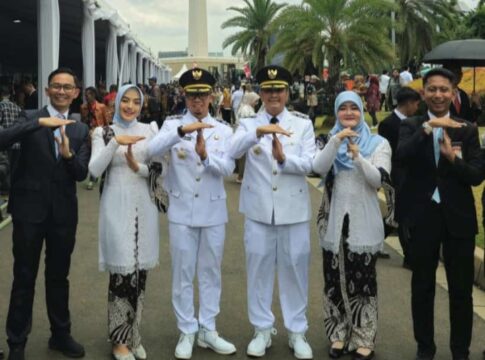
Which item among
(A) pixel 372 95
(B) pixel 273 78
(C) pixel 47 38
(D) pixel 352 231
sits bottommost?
(D) pixel 352 231

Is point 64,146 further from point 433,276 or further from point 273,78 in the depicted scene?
point 433,276

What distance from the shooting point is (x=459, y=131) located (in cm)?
426

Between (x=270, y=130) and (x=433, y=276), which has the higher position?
(x=270, y=130)

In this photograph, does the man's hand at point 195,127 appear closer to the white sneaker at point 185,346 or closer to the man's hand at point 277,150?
the man's hand at point 277,150

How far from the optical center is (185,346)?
4617 millimetres

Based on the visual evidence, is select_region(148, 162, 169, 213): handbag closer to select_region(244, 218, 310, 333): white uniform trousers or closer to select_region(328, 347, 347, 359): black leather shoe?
select_region(244, 218, 310, 333): white uniform trousers

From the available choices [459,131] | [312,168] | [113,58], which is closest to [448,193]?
[459,131]

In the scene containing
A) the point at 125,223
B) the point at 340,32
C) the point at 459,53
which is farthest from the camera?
the point at 340,32

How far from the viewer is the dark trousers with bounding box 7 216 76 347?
4391 mm

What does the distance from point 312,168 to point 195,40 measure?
8168 centimetres

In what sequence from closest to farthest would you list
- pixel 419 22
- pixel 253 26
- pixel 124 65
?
pixel 124 65 → pixel 419 22 → pixel 253 26

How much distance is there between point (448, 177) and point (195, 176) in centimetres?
173

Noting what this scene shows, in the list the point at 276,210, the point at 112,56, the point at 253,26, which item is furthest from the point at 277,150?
the point at 253,26

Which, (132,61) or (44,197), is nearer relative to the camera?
(44,197)
